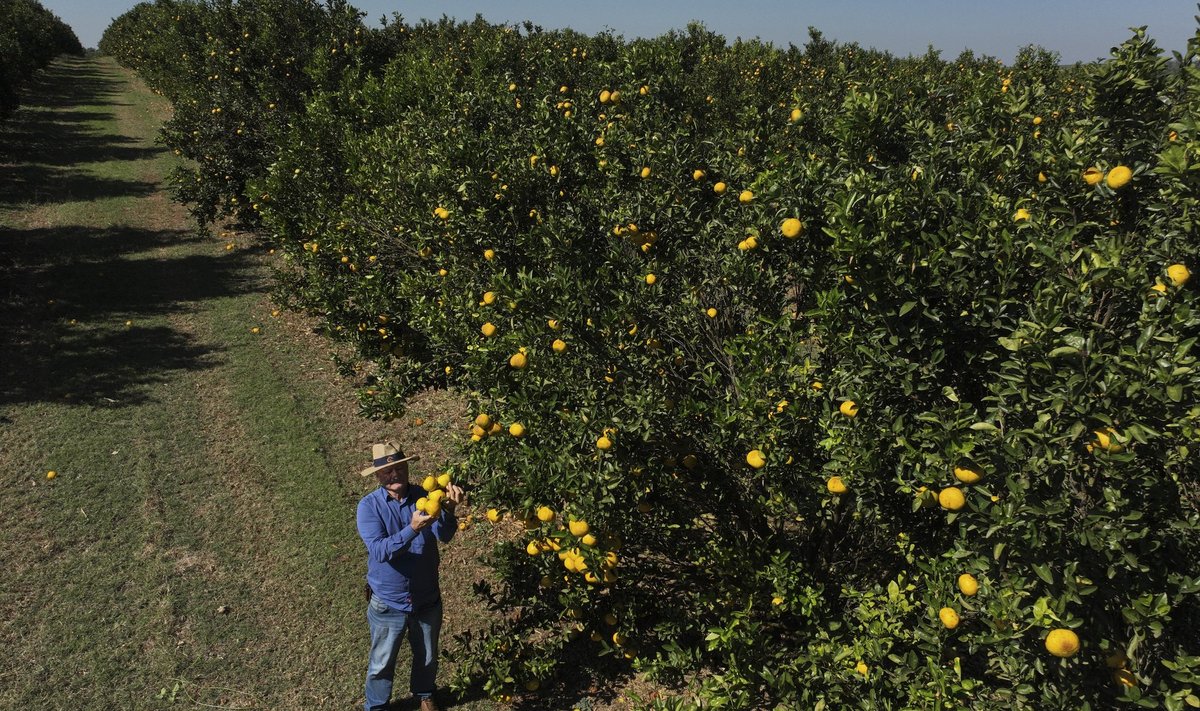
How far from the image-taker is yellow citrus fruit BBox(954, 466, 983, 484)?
7.43 feet

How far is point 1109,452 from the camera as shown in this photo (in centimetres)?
200

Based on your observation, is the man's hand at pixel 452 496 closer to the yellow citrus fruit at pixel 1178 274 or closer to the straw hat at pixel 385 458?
the straw hat at pixel 385 458

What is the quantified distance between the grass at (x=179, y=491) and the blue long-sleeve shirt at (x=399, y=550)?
1.07m

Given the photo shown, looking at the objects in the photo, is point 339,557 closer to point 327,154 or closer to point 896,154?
point 896,154

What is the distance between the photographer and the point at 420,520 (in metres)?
3.68

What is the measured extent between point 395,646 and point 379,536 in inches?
28.9

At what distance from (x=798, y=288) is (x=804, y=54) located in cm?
1395

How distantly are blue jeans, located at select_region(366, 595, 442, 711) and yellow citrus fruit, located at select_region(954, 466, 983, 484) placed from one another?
10.2 feet

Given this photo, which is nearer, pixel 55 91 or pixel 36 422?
pixel 36 422

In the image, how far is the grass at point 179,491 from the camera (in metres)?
4.70

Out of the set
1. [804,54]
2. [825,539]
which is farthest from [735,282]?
[804,54]

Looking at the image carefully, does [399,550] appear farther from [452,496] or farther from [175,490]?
[175,490]

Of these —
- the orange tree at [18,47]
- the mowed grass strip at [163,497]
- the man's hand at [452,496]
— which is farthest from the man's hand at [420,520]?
the orange tree at [18,47]

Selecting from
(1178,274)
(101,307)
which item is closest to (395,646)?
(1178,274)
